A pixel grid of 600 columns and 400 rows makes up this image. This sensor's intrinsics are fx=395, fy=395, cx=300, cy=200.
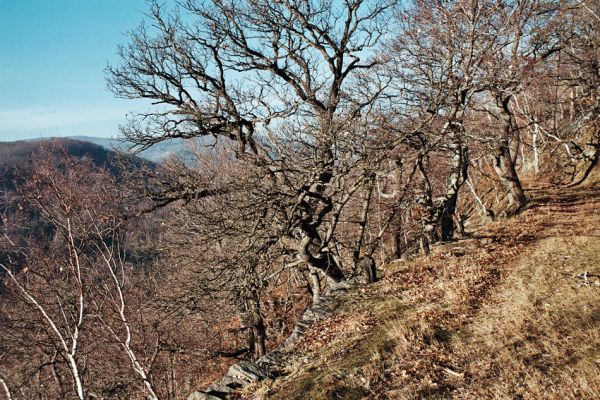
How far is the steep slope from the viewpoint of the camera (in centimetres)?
521

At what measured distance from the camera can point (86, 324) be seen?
15578 mm

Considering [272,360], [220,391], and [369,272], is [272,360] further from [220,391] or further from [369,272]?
[369,272]

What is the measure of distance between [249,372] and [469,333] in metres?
4.08

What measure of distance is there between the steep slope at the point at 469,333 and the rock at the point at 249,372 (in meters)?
0.29

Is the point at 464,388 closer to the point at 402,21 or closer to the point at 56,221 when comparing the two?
the point at 56,221

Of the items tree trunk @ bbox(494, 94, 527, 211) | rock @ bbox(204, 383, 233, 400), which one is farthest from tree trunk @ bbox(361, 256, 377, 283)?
tree trunk @ bbox(494, 94, 527, 211)

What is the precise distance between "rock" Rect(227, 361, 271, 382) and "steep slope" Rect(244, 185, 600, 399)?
0.97 ft

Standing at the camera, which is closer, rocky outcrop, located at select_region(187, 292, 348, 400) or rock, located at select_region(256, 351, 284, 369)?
rocky outcrop, located at select_region(187, 292, 348, 400)

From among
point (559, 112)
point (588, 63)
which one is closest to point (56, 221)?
point (588, 63)

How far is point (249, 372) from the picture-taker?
758 cm

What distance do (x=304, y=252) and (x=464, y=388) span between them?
7.00 metres

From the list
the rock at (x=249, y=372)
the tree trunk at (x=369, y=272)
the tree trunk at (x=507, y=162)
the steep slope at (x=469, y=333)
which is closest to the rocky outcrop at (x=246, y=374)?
the rock at (x=249, y=372)

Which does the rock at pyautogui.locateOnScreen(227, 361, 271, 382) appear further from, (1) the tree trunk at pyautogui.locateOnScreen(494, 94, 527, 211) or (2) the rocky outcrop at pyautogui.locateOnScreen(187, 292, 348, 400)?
(1) the tree trunk at pyautogui.locateOnScreen(494, 94, 527, 211)

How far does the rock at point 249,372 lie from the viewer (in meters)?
7.39
